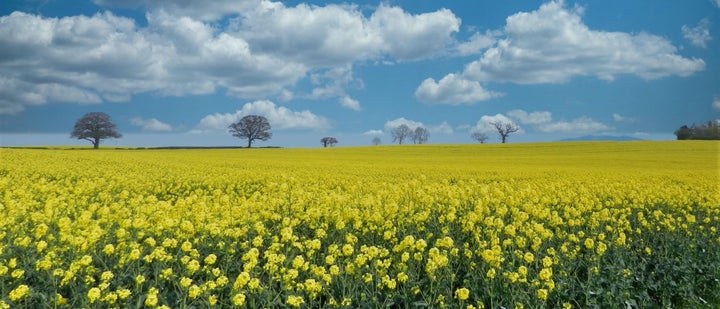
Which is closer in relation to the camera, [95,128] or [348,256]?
[348,256]

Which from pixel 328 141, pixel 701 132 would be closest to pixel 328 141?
pixel 328 141

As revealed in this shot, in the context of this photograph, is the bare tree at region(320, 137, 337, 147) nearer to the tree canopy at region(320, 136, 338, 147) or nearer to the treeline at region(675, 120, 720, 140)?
the tree canopy at region(320, 136, 338, 147)

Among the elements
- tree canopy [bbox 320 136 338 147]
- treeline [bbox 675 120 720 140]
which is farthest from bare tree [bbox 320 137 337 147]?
treeline [bbox 675 120 720 140]

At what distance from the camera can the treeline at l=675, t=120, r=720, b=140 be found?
80000mm

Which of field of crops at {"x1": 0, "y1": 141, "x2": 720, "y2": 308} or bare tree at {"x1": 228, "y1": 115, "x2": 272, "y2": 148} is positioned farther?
bare tree at {"x1": 228, "y1": 115, "x2": 272, "y2": 148}

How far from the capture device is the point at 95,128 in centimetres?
8556

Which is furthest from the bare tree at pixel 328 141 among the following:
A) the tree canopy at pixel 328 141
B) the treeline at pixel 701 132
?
the treeline at pixel 701 132

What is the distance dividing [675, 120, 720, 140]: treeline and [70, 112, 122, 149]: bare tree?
100698 millimetres

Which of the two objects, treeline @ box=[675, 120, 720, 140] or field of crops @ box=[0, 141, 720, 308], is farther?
treeline @ box=[675, 120, 720, 140]

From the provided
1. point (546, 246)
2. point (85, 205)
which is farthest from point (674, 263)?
point (85, 205)

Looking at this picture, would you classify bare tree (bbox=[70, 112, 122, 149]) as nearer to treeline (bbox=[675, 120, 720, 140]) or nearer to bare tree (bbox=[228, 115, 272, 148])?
bare tree (bbox=[228, 115, 272, 148])

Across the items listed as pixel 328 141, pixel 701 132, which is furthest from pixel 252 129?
pixel 701 132

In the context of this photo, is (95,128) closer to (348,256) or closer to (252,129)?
(252,129)

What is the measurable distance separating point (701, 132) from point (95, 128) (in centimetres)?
10537
